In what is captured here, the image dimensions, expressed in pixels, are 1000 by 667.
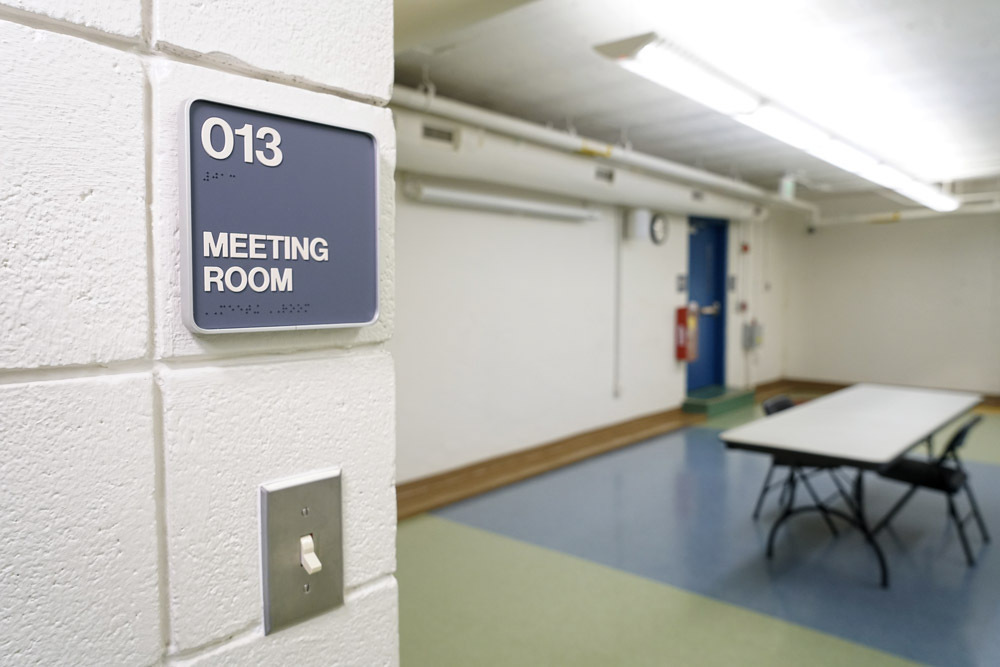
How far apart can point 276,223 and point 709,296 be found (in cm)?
897

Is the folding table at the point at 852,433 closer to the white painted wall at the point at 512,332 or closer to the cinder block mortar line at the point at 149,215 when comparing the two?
the white painted wall at the point at 512,332

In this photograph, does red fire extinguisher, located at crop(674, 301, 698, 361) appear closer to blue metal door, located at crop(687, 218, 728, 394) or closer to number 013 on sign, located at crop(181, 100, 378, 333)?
blue metal door, located at crop(687, 218, 728, 394)

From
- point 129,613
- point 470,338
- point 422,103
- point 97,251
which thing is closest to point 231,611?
point 129,613

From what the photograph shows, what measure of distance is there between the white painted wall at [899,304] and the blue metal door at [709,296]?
210 centimetres

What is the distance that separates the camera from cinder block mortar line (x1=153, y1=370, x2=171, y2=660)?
733 mm

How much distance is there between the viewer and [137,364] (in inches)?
28.5

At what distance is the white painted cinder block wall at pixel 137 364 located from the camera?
642mm

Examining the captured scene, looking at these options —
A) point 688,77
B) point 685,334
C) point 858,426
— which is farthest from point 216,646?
point 685,334

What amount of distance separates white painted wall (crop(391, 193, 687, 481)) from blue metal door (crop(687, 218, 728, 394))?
1.12 metres

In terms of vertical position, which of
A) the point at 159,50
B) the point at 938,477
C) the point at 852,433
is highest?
the point at 159,50

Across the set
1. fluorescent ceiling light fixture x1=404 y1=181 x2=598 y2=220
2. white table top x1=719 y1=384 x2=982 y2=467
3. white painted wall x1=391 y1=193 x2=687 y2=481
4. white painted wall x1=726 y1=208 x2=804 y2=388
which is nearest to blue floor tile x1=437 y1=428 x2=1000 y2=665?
white painted wall x1=391 y1=193 x2=687 y2=481

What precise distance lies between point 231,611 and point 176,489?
18 centimetres

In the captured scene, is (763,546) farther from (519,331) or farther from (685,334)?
(685,334)

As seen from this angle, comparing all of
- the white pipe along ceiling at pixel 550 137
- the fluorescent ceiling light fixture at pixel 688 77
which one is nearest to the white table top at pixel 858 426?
the fluorescent ceiling light fixture at pixel 688 77
